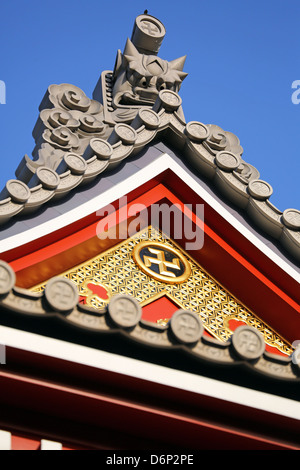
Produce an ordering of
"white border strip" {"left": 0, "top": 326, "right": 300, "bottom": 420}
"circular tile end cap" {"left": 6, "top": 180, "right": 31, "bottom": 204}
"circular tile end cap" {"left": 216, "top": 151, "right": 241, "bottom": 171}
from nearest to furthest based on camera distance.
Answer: "white border strip" {"left": 0, "top": 326, "right": 300, "bottom": 420} < "circular tile end cap" {"left": 6, "top": 180, "right": 31, "bottom": 204} < "circular tile end cap" {"left": 216, "top": 151, "right": 241, "bottom": 171}

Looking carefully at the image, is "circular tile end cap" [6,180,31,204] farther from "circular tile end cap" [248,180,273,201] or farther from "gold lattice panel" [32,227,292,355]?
"circular tile end cap" [248,180,273,201]

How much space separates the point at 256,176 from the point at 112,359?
389 cm

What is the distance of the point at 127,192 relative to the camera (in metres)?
6.31

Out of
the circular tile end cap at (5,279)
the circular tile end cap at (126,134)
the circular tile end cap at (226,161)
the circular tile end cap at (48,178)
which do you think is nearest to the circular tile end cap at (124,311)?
the circular tile end cap at (5,279)

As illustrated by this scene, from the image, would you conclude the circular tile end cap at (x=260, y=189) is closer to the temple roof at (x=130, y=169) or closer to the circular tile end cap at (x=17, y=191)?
the temple roof at (x=130, y=169)

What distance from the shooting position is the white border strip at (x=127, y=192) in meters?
5.66

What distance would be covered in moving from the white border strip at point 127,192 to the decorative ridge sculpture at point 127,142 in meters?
0.13

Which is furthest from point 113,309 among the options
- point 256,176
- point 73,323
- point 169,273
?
point 256,176

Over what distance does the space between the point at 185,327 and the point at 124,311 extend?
1.03 feet

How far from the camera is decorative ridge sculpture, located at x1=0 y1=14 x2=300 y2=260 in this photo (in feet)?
19.4

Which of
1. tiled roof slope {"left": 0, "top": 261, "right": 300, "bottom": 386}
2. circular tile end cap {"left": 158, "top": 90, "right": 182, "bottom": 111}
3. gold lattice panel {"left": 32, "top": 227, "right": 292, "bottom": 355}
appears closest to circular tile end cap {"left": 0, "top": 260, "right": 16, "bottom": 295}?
tiled roof slope {"left": 0, "top": 261, "right": 300, "bottom": 386}

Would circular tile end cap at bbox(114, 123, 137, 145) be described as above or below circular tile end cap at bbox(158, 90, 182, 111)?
below

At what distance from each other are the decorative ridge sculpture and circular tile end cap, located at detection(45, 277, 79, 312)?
1.63 metres
